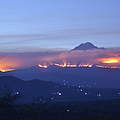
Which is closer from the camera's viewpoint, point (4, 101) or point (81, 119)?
point (4, 101)

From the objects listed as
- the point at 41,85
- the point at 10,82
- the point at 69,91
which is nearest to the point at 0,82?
the point at 10,82

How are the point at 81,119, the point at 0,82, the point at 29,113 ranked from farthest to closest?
the point at 0,82 → the point at 29,113 → the point at 81,119

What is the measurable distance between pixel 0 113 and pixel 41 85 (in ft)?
261

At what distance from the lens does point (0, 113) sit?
45.1 meters

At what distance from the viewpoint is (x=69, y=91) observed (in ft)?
376

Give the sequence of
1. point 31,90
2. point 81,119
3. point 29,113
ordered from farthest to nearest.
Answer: point 31,90 < point 29,113 < point 81,119

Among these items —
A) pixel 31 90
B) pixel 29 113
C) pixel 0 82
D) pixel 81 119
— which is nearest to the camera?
pixel 81 119

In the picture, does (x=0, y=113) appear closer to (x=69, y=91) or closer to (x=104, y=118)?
(x=104, y=118)

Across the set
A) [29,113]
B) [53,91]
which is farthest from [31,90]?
[29,113]

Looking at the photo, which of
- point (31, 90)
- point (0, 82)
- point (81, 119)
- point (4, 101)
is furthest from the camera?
point (0, 82)

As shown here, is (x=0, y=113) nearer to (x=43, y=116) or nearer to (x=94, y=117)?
(x=43, y=116)

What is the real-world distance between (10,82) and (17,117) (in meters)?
76.4

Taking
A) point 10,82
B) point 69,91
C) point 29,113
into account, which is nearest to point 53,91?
point 69,91

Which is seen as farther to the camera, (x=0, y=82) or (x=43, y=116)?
(x=0, y=82)
